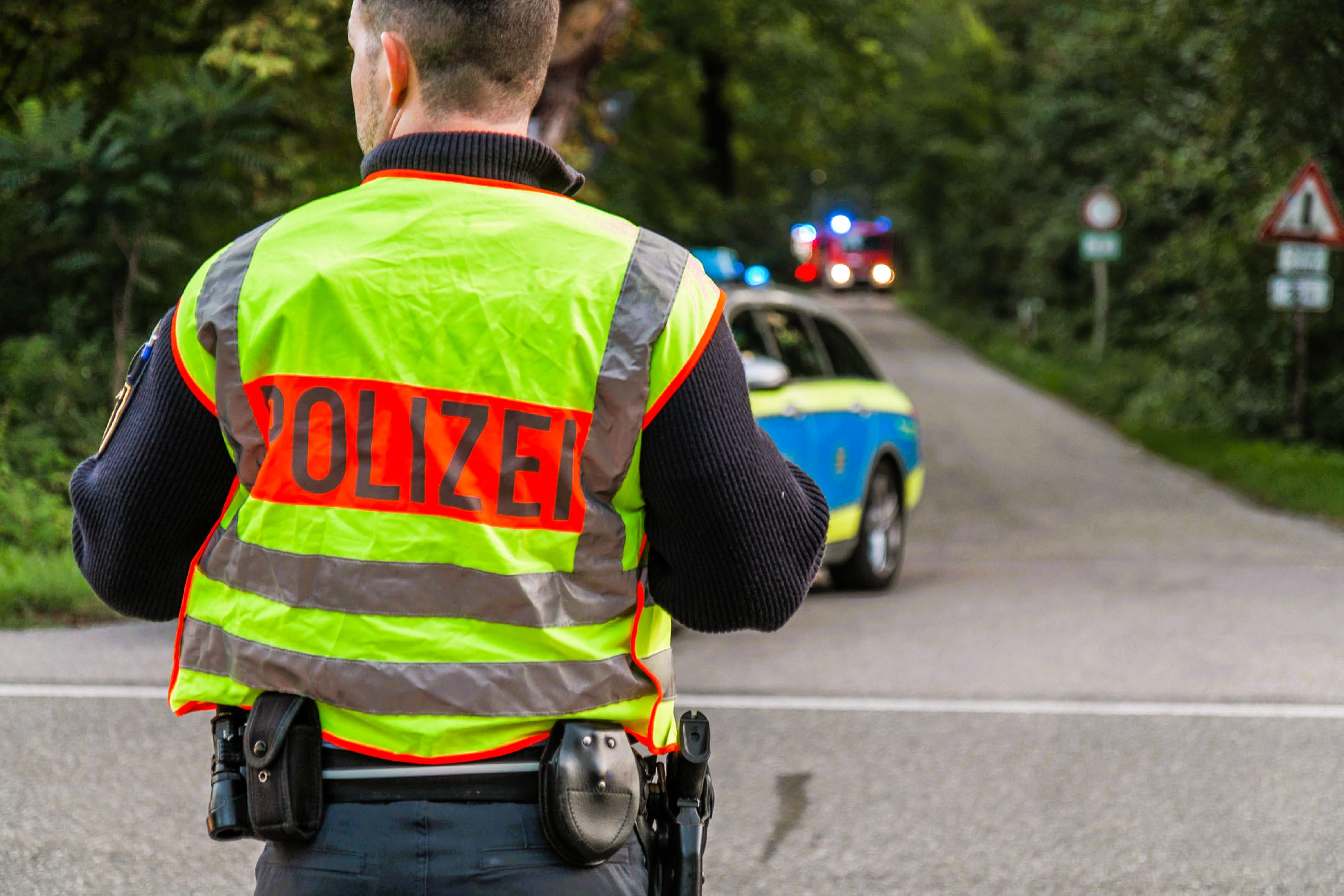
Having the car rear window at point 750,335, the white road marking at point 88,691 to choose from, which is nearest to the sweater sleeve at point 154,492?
the white road marking at point 88,691

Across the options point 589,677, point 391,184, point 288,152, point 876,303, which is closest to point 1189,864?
point 589,677

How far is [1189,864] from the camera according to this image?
431 centimetres

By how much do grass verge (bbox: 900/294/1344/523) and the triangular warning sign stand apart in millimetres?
2234

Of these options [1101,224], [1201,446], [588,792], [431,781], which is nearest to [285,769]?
[431,781]

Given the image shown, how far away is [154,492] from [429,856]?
53cm

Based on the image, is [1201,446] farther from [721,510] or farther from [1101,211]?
[721,510]

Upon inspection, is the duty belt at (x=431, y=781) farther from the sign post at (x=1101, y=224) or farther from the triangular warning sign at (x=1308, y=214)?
the sign post at (x=1101, y=224)

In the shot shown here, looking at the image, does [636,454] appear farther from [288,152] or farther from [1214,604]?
[288,152]

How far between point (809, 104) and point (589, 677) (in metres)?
26.7

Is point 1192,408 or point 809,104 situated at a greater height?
point 809,104

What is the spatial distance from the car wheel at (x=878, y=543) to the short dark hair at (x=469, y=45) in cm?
726

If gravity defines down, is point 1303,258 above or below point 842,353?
below

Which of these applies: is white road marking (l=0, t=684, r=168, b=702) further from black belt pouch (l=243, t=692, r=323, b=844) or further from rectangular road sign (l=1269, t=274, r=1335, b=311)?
rectangular road sign (l=1269, t=274, r=1335, b=311)

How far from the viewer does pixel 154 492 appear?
1.78 meters
